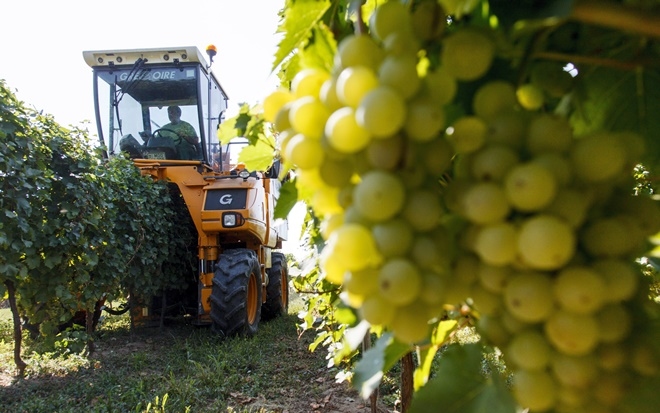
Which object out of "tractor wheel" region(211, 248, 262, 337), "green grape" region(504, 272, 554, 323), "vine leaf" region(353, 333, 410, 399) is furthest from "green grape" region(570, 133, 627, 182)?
"tractor wheel" region(211, 248, 262, 337)

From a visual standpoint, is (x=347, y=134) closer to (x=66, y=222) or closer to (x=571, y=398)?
(x=571, y=398)

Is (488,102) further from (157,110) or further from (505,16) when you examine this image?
(157,110)

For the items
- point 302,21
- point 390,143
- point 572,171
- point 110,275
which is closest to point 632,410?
point 572,171

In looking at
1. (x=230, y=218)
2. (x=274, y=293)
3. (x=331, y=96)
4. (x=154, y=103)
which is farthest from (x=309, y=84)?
(x=274, y=293)

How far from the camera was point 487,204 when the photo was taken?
472 mm

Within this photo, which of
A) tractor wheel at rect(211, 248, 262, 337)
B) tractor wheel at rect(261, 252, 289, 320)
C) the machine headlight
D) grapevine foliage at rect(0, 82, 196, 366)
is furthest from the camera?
tractor wheel at rect(261, 252, 289, 320)

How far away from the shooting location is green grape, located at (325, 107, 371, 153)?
0.51 meters

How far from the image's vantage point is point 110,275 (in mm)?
5422

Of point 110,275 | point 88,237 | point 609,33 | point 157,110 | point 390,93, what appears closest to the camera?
point 390,93

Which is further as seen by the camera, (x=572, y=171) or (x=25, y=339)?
(x=25, y=339)

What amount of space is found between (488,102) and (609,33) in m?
0.26

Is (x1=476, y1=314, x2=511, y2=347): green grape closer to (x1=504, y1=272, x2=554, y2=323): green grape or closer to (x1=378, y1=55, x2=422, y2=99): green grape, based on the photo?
(x1=504, y1=272, x2=554, y2=323): green grape

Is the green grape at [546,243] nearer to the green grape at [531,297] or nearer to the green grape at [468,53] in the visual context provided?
the green grape at [531,297]

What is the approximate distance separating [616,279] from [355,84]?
12.0 inches
